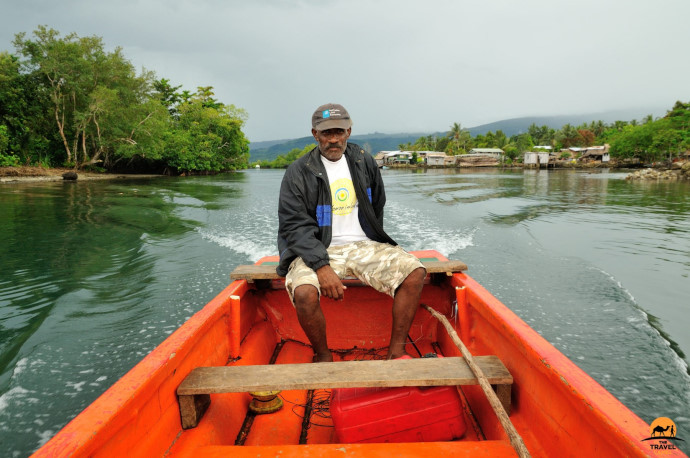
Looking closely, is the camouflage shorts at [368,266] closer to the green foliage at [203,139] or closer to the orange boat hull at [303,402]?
the orange boat hull at [303,402]

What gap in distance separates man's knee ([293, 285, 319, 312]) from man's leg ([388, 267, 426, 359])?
0.48 m

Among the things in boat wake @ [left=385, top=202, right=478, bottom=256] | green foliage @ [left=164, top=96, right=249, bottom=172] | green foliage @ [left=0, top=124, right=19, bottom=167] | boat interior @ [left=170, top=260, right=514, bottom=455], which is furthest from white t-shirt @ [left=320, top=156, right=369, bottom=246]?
green foliage @ [left=164, top=96, right=249, bottom=172]

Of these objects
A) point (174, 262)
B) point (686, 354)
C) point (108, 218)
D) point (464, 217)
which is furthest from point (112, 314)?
point (464, 217)

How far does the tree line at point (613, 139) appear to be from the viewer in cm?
4556

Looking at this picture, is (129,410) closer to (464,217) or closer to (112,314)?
(112,314)

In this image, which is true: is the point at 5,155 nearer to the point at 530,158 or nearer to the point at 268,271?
the point at 268,271

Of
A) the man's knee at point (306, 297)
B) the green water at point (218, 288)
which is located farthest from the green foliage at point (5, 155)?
the man's knee at point (306, 297)

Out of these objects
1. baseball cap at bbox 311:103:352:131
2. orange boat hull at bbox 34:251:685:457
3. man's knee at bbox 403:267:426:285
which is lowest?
orange boat hull at bbox 34:251:685:457

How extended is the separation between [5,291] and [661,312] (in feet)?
26.8

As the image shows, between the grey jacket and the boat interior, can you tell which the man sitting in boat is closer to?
the grey jacket

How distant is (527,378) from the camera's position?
172cm

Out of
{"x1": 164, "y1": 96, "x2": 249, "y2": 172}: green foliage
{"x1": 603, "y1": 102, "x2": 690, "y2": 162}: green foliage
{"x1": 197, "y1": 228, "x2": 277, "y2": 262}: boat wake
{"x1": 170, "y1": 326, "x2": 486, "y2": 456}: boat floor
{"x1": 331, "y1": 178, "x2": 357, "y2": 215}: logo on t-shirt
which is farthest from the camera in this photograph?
{"x1": 603, "y1": 102, "x2": 690, "y2": 162}: green foliage

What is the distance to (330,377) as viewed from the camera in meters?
1.66

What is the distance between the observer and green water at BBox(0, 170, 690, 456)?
3.19 meters
